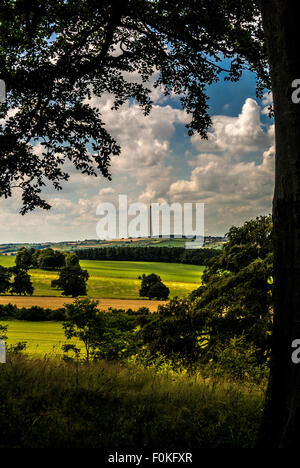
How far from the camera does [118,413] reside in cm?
380

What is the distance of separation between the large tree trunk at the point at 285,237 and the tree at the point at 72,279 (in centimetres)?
4176

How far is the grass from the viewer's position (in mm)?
3234

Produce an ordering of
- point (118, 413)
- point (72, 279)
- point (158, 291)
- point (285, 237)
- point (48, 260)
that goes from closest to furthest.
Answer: point (285, 237) → point (118, 413) → point (72, 279) → point (158, 291) → point (48, 260)

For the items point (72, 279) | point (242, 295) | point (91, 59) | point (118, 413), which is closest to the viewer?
point (118, 413)

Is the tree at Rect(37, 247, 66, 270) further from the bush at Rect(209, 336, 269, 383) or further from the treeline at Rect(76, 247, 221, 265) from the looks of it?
the bush at Rect(209, 336, 269, 383)

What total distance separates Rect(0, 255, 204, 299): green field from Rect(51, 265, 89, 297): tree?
213 inches

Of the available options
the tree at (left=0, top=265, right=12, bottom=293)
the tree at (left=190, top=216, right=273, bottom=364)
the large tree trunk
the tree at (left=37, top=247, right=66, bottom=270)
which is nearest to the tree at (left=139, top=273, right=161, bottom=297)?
the tree at (left=37, top=247, right=66, bottom=270)

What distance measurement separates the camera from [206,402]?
4.36 m

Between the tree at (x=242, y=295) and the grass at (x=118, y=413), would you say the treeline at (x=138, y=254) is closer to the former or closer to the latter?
the tree at (x=242, y=295)

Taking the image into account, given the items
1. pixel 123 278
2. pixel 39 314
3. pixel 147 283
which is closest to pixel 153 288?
pixel 147 283

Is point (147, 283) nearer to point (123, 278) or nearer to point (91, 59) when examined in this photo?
point (123, 278)

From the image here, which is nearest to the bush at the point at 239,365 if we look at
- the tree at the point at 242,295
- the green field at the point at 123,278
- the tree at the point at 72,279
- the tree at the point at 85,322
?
the tree at the point at 242,295

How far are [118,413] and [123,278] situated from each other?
7510 cm
